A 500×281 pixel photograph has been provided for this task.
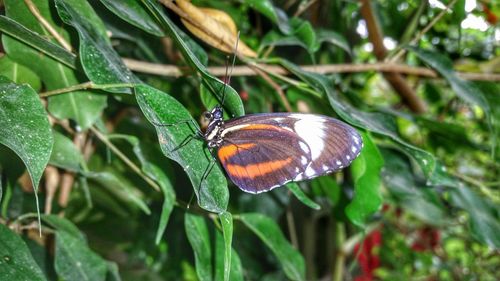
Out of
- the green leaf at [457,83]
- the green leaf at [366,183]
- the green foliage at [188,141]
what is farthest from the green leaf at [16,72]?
the green leaf at [457,83]

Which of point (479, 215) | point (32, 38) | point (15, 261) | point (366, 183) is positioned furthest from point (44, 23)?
point (479, 215)

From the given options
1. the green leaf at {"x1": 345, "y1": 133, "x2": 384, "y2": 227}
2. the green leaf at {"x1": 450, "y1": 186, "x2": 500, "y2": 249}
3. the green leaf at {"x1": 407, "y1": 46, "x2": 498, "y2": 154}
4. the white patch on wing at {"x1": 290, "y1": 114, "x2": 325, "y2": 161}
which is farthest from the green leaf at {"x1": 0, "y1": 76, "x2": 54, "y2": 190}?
the green leaf at {"x1": 450, "y1": 186, "x2": 500, "y2": 249}

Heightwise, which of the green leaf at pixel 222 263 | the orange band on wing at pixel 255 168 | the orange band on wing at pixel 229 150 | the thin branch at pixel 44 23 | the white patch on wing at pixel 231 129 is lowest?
the green leaf at pixel 222 263

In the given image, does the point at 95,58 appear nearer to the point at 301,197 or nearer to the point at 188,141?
the point at 188,141

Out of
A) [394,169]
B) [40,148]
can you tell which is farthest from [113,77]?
[394,169]

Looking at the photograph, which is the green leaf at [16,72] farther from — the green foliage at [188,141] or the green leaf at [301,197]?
the green leaf at [301,197]

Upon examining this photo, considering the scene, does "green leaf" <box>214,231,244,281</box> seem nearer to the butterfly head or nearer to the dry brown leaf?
the butterfly head
